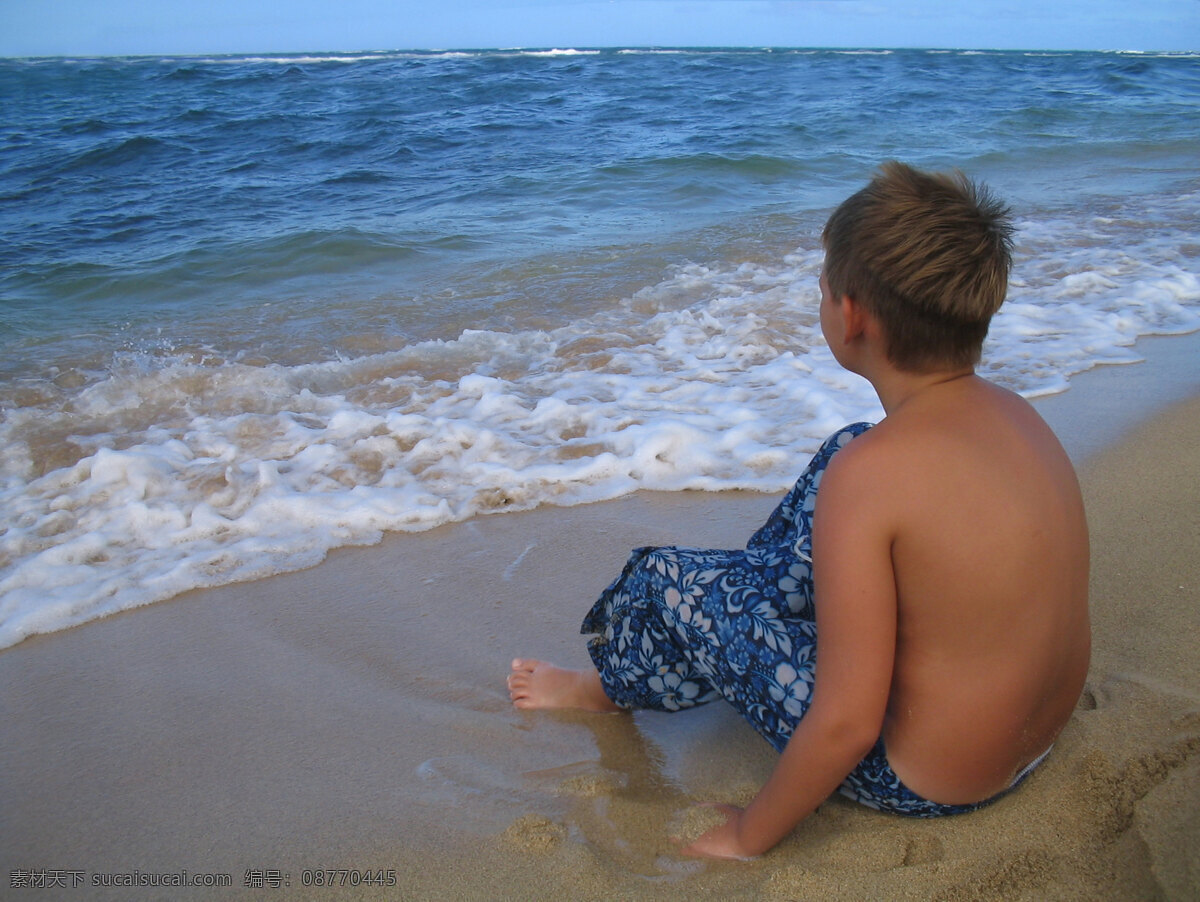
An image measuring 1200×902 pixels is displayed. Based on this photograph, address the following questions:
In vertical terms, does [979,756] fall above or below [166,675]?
above

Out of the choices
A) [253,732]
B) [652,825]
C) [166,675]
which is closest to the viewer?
[652,825]

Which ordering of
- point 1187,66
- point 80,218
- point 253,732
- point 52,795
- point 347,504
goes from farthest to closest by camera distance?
point 1187,66 < point 80,218 < point 347,504 < point 253,732 < point 52,795

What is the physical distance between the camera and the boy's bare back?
1223mm

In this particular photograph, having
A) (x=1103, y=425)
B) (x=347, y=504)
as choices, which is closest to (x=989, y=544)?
(x=347, y=504)

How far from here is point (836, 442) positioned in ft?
5.64

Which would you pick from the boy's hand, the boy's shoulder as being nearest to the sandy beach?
the boy's hand

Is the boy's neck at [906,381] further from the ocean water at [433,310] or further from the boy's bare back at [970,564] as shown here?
the ocean water at [433,310]

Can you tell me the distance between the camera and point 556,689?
200 cm

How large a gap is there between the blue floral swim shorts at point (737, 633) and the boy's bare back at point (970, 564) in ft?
0.47

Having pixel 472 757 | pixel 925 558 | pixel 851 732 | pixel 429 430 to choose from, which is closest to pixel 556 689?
pixel 472 757

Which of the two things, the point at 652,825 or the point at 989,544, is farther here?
the point at 652,825

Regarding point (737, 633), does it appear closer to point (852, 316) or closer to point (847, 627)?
point (847, 627)

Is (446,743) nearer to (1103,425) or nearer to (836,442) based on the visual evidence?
(836,442)

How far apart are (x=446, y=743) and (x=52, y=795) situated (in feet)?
2.62
